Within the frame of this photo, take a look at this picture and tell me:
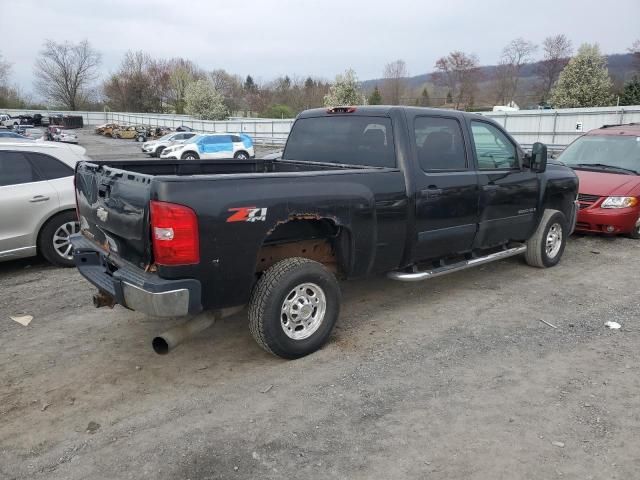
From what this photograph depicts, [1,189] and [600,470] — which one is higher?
[1,189]

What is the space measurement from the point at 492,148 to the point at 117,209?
395 cm

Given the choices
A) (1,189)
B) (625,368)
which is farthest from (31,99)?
(625,368)

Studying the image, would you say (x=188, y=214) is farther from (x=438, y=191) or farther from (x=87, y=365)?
(x=438, y=191)

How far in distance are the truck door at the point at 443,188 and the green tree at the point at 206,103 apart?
52440 mm

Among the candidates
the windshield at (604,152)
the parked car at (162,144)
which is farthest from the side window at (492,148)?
the parked car at (162,144)

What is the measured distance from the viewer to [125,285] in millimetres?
3426

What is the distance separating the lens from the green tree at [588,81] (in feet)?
106

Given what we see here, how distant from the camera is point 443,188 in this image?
479 cm

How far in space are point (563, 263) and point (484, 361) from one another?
361cm

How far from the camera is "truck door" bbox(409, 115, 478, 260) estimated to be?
15.4 feet

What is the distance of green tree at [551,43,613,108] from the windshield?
26760 mm

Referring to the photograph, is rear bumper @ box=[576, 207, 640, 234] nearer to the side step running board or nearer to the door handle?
the side step running board

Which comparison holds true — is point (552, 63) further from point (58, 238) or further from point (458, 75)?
point (58, 238)

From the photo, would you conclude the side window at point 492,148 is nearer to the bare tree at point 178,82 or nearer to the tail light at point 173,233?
the tail light at point 173,233
